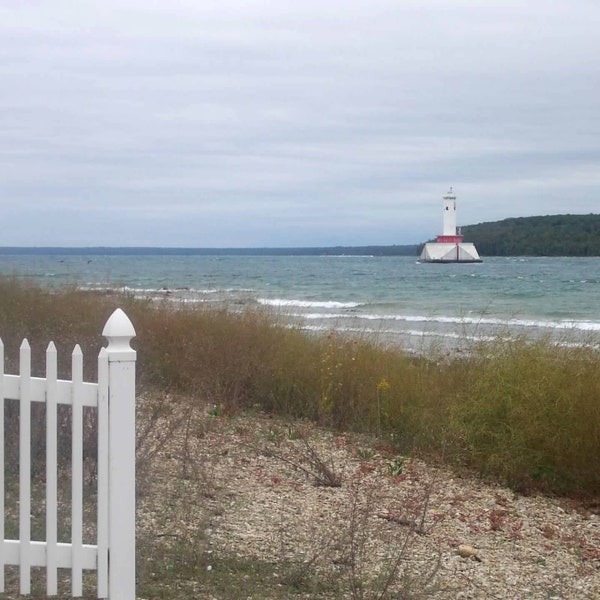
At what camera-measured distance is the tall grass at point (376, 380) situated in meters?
7.64

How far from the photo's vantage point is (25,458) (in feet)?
12.3

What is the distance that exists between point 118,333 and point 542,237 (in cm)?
9757

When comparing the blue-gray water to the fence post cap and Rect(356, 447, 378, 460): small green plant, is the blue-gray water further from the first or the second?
the fence post cap

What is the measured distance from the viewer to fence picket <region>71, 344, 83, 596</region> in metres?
3.71

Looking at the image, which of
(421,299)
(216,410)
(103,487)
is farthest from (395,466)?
(421,299)

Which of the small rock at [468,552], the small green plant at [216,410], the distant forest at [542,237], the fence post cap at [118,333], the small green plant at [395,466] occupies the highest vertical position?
the distant forest at [542,237]

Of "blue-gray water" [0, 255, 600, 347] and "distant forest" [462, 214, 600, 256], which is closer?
"blue-gray water" [0, 255, 600, 347]

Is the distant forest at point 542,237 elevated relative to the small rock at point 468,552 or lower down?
elevated

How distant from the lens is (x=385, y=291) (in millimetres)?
43688

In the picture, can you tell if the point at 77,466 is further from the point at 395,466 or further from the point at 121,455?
the point at 395,466

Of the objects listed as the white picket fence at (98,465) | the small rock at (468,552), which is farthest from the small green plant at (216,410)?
the white picket fence at (98,465)

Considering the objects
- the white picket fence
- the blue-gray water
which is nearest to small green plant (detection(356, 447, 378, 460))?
the blue-gray water

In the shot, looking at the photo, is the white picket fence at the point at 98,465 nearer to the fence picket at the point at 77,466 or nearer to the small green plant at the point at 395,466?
the fence picket at the point at 77,466

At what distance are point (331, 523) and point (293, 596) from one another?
143 cm
